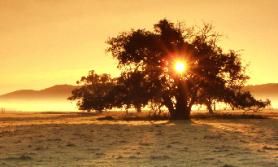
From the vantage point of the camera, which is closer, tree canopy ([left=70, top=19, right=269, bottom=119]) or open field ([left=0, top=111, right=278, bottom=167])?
open field ([left=0, top=111, right=278, bottom=167])

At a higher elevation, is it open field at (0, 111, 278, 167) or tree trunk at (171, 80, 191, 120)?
tree trunk at (171, 80, 191, 120)

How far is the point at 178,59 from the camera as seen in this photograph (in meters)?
58.8

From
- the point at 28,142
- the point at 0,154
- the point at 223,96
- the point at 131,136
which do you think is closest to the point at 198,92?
the point at 223,96

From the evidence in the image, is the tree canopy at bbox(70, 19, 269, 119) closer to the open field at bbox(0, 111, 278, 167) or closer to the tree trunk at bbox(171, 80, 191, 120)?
the tree trunk at bbox(171, 80, 191, 120)

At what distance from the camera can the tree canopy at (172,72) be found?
194 ft

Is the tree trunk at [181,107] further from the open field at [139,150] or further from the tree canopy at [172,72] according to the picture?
the open field at [139,150]

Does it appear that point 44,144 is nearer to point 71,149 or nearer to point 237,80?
point 71,149

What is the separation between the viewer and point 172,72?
2334 inches

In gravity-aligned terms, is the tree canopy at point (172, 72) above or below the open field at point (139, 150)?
above

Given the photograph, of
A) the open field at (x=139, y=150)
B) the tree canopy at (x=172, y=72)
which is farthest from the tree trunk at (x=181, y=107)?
the open field at (x=139, y=150)

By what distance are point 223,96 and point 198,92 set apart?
3.26 meters

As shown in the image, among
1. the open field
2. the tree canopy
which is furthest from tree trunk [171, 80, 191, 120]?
the open field

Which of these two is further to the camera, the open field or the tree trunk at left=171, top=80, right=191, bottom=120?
the tree trunk at left=171, top=80, right=191, bottom=120

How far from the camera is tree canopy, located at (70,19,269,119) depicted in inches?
2325
